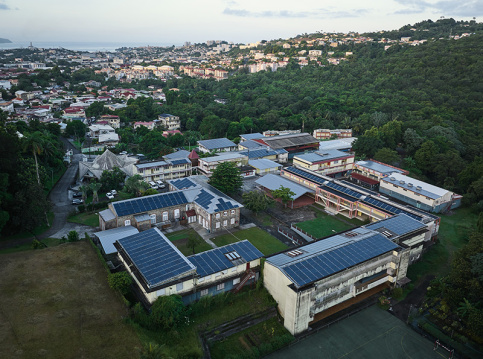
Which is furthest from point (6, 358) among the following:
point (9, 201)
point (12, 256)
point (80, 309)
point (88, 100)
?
point (88, 100)

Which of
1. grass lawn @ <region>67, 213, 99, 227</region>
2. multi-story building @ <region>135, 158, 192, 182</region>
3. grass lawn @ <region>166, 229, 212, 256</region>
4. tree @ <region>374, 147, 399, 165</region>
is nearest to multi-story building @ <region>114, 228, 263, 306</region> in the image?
grass lawn @ <region>166, 229, 212, 256</region>

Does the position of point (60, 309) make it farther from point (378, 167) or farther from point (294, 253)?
point (378, 167)

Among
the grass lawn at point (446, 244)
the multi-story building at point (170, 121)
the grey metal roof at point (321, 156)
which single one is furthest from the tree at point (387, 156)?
the multi-story building at point (170, 121)

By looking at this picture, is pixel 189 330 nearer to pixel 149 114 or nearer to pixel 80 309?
pixel 80 309

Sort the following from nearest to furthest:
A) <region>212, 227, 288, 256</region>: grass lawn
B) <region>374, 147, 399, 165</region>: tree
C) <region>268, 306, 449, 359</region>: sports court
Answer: <region>268, 306, 449, 359</region>: sports court → <region>212, 227, 288, 256</region>: grass lawn → <region>374, 147, 399, 165</region>: tree

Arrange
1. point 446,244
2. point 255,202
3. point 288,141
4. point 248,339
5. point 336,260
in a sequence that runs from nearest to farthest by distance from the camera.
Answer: point 248,339
point 336,260
point 446,244
point 255,202
point 288,141

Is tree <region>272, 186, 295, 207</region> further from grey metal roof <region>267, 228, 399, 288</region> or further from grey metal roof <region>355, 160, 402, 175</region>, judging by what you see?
grey metal roof <region>355, 160, 402, 175</region>

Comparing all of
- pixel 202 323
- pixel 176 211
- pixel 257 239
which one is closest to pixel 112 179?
pixel 176 211
